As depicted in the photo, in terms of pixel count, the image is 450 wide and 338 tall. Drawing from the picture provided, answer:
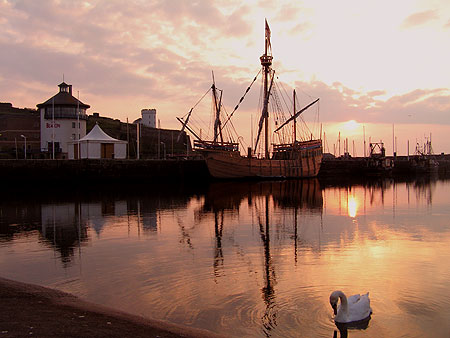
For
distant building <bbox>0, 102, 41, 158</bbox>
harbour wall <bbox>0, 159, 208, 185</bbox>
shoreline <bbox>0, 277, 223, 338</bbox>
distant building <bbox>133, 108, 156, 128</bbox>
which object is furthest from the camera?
distant building <bbox>133, 108, 156, 128</bbox>

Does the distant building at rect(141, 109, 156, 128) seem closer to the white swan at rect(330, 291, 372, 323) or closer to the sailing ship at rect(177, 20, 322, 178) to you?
the sailing ship at rect(177, 20, 322, 178)

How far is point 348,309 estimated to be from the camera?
8.75m

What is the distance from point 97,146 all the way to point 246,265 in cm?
4731

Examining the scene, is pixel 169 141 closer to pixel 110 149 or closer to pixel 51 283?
pixel 110 149

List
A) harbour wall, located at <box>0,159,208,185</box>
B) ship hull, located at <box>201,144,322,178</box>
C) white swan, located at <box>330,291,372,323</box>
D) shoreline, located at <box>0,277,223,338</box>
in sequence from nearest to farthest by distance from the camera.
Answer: shoreline, located at <box>0,277,223,338</box>
white swan, located at <box>330,291,372,323</box>
harbour wall, located at <box>0,159,208,185</box>
ship hull, located at <box>201,144,322,178</box>

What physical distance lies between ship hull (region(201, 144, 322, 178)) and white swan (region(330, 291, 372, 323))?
50456 mm

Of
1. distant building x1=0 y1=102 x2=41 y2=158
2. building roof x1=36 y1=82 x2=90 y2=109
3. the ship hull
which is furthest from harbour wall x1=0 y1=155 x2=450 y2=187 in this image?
distant building x1=0 y1=102 x2=41 y2=158

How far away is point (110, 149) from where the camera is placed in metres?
→ 58.8

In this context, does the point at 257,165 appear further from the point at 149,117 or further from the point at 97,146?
the point at 149,117

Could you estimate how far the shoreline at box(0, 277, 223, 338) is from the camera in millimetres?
6820

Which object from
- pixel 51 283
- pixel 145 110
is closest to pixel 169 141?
pixel 145 110

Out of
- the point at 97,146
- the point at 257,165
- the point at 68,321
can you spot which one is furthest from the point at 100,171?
the point at 68,321

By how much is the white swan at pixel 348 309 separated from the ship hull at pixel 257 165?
50456mm

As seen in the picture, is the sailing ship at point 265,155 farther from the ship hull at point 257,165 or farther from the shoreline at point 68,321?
the shoreline at point 68,321
